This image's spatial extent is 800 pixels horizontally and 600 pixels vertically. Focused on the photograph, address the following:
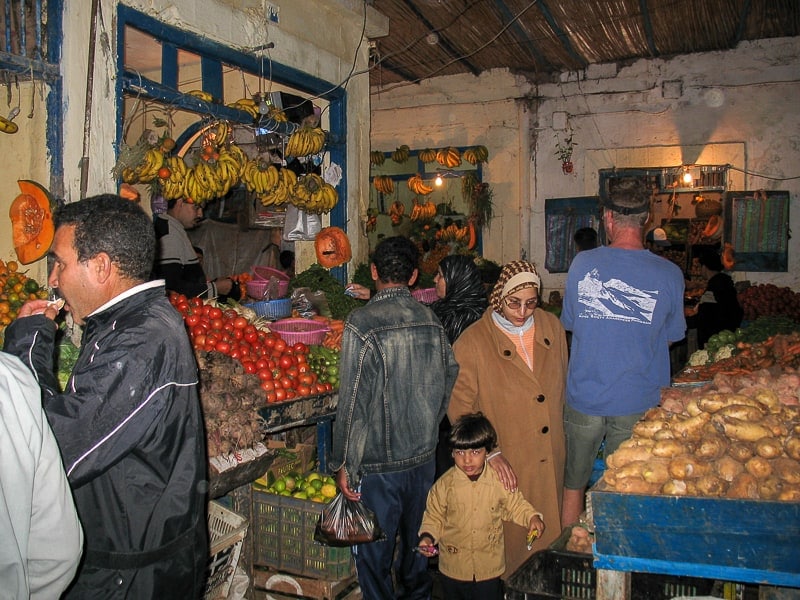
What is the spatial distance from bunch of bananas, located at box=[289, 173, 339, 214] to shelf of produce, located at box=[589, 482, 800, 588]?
513cm

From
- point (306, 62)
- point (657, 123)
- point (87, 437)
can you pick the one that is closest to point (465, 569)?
point (87, 437)

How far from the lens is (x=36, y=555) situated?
1.92m

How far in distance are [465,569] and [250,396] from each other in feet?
5.89

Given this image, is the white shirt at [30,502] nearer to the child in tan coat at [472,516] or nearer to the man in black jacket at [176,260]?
the child in tan coat at [472,516]

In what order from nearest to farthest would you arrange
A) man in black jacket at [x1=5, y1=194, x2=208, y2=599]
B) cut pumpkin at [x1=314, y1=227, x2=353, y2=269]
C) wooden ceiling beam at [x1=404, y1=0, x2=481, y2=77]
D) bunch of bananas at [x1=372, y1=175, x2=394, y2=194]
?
man in black jacket at [x1=5, y1=194, x2=208, y2=599] < cut pumpkin at [x1=314, y1=227, x2=353, y2=269] < wooden ceiling beam at [x1=404, y1=0, x2=481, y2=77] < bunch of bananas at [x1=372, y1=175, x2=394, y2=194]

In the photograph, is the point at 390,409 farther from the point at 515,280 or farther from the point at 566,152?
the point at 566,152

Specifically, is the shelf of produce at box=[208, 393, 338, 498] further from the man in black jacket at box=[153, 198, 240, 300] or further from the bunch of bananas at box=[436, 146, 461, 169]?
the bunch of bananas at box=[436, 146, 461, 169]

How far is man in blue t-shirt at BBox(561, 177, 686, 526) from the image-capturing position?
13.0 feet

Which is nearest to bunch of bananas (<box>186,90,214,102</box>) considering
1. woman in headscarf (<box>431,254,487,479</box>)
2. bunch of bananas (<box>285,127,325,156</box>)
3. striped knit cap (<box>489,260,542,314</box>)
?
bunch of bananas (<box>285,127,325,156</box>)

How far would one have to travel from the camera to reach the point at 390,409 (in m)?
3.78

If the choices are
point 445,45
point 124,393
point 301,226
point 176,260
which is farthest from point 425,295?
point 124,393

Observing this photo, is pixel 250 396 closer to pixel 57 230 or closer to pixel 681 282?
pixel 57 230

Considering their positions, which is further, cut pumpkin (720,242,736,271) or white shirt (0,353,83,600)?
cut pumpkin (720,242,736,271)

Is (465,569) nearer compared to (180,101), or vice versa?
(465,569)
